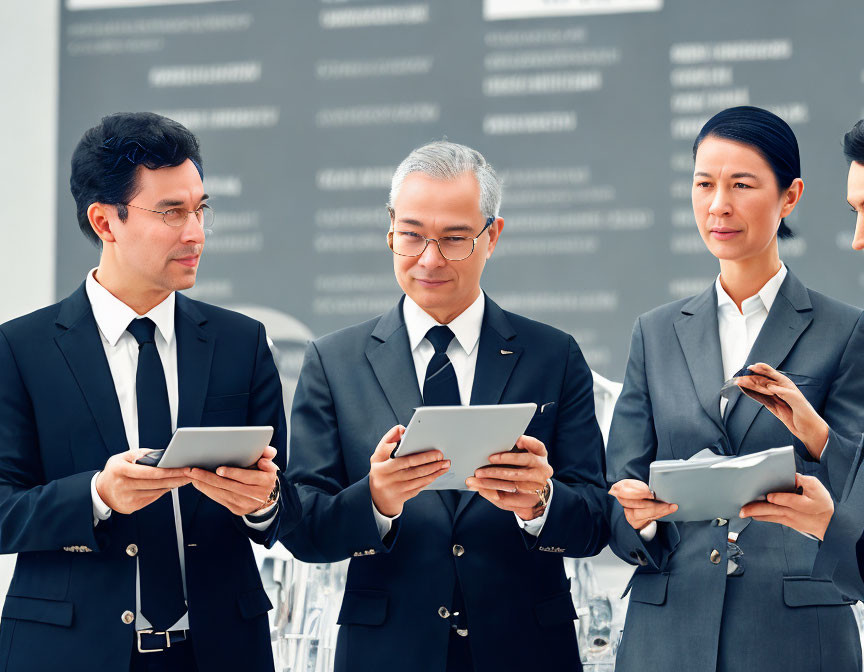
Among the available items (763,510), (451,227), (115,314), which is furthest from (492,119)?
(763,510)

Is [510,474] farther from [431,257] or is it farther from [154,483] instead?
[154,483]

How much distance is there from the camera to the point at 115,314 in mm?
2258

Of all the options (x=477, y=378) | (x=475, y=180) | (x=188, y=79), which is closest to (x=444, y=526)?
(x=477, y=378)

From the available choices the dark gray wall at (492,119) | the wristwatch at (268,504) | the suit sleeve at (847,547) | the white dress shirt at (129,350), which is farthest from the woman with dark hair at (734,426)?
the dark gray wall at (492,119)

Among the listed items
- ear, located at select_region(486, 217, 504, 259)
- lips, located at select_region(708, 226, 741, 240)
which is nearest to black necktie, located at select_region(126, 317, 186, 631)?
ear, located at select_region(486, 217, 504, 259)

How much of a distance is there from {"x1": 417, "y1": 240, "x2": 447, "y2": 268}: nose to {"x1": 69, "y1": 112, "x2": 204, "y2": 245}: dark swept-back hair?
61 cm

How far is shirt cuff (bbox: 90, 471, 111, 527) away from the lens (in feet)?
6.69

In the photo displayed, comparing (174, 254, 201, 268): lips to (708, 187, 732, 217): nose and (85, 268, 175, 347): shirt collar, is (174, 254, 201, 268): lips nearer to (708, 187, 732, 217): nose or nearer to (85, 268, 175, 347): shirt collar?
(85, 268, 175, 347): shirt collar

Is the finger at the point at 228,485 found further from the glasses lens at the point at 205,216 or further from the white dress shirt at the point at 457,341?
the glasses lens at the point at 205,216

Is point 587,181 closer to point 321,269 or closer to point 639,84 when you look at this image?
point 639,84

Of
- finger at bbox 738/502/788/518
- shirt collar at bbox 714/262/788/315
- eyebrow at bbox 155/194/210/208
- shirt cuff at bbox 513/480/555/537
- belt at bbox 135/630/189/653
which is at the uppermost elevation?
eyebrow at bbox 155/194/210/208

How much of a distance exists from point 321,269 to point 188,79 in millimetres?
1134

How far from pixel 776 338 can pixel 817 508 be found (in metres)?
0.43

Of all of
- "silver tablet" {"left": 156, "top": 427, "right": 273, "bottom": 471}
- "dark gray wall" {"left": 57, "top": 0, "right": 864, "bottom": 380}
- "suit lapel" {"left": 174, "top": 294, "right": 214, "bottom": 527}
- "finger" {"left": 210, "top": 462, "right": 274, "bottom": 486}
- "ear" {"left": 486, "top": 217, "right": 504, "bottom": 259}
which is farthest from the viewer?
"dark gray wall" {"left": 57, "top": 0, "right": 864, "bottom": 380}
